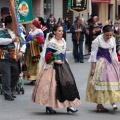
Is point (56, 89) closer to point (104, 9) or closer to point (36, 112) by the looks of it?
point (36, 112)

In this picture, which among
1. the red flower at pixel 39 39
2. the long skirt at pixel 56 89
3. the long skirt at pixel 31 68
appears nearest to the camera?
the long skirt at pixel 56 89

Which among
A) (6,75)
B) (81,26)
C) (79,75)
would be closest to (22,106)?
(6,75)

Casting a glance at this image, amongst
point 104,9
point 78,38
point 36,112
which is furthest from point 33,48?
point 104,9

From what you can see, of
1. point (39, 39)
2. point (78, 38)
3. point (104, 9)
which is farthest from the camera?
point (104, 9)

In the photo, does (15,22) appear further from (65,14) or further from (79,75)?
(65,14)

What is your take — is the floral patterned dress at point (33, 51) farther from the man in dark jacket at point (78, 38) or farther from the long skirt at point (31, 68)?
the man in dark jacket at point (78, 38)

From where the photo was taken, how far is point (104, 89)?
967 centimetres

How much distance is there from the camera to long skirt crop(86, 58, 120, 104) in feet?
31.7

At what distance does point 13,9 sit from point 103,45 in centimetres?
193

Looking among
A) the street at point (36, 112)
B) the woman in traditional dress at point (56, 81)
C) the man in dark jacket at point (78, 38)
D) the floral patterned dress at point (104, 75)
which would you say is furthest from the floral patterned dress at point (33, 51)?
the man in dark jacket at point (78, 38)

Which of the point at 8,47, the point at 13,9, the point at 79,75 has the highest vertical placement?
the point at 13,9

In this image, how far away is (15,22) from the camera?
10367 mm

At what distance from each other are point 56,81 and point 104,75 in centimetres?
96

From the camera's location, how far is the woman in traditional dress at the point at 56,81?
928 cm
